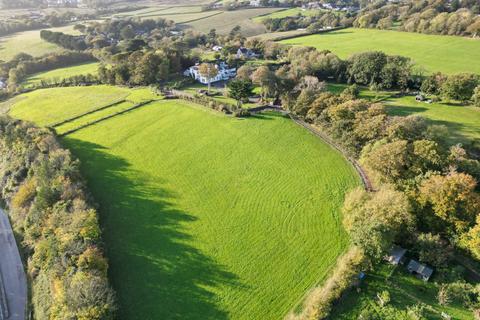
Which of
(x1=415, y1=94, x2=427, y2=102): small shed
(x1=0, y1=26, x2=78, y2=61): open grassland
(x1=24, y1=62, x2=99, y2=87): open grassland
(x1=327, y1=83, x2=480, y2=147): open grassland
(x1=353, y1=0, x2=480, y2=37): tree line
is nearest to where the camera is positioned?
(x1=327, y1=83, x2=480, y2=147): open grassland

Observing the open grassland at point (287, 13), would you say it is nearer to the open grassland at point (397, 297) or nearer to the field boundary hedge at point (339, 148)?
the field boundary hedge at point (339, 148)

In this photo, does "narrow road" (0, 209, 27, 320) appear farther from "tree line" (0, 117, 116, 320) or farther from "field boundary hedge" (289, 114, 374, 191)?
"field boundary hedge" (289, 114, 374, 191)

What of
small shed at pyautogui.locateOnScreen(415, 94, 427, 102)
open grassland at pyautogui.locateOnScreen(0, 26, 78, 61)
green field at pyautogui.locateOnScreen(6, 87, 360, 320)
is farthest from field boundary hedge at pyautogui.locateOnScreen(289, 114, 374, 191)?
open grassland at pyautogui.locateOnScreen(0, 26, 78, 61)

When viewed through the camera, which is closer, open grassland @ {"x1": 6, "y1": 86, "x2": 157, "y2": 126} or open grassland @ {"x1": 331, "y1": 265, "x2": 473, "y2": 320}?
open grassland @ {"x1": 331, "y1": 265, "x2": 473, "y2": 320}

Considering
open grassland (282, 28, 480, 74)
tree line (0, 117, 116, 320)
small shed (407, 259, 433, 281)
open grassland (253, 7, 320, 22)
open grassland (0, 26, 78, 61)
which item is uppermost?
open grassland (253, 7, 320, 22)

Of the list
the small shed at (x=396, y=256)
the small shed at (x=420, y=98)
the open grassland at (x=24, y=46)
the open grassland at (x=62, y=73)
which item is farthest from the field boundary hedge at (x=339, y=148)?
the open grassland at (x=24, y=46)

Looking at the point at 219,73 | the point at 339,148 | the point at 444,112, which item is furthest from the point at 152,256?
the point at 219,73
